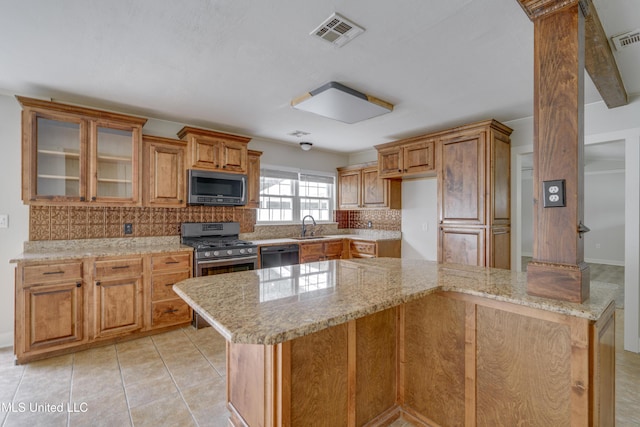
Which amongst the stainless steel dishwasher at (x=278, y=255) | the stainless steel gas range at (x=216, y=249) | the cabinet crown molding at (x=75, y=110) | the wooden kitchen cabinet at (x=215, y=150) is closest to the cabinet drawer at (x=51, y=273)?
the stainless steel gas range at (x=216, y=249)

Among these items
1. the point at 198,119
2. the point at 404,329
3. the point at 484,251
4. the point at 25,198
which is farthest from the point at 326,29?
the point at 25,198

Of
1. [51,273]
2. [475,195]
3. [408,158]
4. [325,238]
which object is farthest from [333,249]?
[51,273]

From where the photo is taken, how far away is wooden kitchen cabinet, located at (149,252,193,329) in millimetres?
3197

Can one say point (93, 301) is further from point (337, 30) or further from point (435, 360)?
point (337, 30)

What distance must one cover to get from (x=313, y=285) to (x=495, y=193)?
267 cm

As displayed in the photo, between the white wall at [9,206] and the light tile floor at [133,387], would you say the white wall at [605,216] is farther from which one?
the white wall at [9,206]

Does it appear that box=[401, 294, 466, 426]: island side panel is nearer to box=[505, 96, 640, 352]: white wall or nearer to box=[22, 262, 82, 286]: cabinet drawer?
box=[505, 96, 640, 352]: white wall

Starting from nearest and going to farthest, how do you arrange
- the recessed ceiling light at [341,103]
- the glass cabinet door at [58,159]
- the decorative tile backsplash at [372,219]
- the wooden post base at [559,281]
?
1. the wooden post base at [559,281]
2. the recessed ceiling light at [341,103]
3. the glass cabinet door at [58,159]
4. the decorative tile backsplash at [372,219]

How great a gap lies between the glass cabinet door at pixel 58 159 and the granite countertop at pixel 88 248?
54 centimetres

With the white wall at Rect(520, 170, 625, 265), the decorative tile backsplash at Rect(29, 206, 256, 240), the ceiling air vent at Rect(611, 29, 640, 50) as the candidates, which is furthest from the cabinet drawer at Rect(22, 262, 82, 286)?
the white wall at Rect(520, 170, 625, 265)

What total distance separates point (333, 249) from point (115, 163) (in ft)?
10.1

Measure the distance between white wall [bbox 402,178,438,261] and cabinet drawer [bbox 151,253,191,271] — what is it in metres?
3.22

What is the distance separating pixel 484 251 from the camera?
3342mm

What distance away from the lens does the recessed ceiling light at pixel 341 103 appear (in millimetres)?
2713
